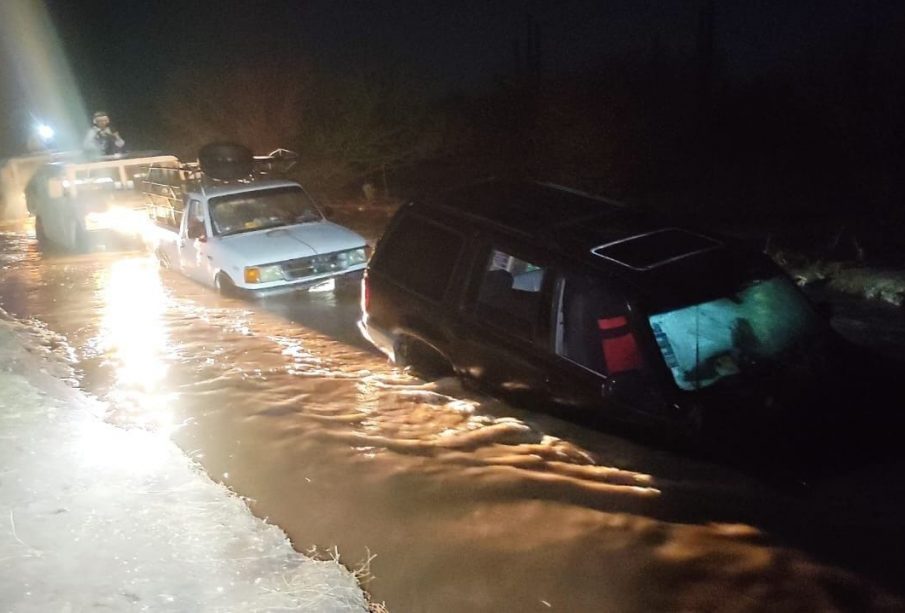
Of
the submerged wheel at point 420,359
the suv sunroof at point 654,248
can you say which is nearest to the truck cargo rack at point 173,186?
the submerged wheel at point 420,359

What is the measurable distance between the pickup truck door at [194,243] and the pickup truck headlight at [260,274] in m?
1.14

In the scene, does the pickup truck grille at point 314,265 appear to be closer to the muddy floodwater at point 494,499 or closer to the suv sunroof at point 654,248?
the muddy floodwater at point 494,499

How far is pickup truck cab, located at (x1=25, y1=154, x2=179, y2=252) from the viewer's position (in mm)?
15180

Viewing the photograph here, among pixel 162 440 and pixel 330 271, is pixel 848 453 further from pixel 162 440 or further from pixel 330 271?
pixel 330 271

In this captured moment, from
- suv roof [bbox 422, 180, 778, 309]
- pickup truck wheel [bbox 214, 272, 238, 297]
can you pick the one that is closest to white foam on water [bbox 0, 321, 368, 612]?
suv roof [bbox 422, 180, 778, 309]

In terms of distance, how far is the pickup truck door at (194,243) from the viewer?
11.6 meters

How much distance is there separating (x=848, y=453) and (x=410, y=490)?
2.38 meters

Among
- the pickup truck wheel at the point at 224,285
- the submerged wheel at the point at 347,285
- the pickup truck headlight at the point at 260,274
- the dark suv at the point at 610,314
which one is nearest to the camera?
the dark suv at the point at 610,314

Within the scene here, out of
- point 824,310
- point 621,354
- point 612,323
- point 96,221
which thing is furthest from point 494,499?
point 96,221

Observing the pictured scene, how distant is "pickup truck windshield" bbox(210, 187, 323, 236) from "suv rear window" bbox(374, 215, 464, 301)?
4695 mm

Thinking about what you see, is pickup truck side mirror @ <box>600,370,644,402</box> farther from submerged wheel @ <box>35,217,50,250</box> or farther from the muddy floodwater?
submerged wheel @ <box>35,217,50,250</box>

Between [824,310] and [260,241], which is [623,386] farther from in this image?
[260,241]

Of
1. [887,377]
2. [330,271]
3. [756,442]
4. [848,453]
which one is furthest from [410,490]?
[330,271]

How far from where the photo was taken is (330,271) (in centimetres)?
1098
